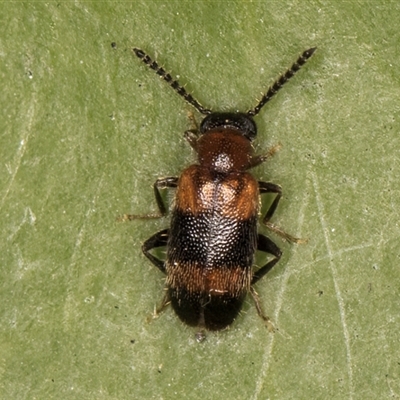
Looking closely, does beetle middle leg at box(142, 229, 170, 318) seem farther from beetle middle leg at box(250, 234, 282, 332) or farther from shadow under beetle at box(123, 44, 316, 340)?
beetle middle leg at box(250, 234, 282, 332)

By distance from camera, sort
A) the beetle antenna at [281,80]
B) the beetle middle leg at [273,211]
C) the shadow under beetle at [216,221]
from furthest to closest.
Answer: the beetle middle leg at [273,211] → the beetle antenna at [281,80] → the shadow under beetle at [216,221]

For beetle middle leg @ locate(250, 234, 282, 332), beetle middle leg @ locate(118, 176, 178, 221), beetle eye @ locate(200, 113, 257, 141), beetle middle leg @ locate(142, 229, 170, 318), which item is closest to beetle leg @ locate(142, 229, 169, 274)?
beetle middle leg @ locate(142, 229, 170, 318)

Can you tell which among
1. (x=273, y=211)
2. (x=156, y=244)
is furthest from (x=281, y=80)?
(x=156, y=244)

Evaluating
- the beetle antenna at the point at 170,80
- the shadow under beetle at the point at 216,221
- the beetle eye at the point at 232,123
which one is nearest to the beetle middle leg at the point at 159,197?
the shadow under beetle at the point at 216,221

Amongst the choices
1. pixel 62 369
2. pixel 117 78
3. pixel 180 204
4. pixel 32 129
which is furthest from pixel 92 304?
pixel 117 78

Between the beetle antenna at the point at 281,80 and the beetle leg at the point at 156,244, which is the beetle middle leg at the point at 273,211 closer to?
the beetle antenna at the point at 281,80

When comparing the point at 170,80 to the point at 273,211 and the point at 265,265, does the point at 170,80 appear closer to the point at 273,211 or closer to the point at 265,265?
the point at 273,211

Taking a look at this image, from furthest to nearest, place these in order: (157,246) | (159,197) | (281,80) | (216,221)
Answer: (157,246), (159,197), (281,80), (216,221)
